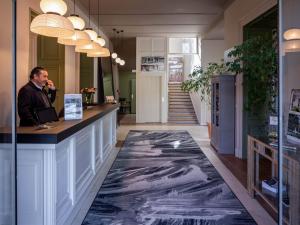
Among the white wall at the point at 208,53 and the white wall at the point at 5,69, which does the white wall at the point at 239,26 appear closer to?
the white wall at the point at 5,69

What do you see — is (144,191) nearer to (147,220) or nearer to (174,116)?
(147,220)

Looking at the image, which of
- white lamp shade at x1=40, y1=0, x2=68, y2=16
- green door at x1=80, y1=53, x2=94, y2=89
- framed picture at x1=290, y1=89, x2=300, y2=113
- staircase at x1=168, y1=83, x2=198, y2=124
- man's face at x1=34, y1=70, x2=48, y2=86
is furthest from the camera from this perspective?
staircase at x1=168, y1=83, x2=198, y2=124

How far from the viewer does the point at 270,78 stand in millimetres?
4676

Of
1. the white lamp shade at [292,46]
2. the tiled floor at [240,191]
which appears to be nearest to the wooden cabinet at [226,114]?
the tiled floor at [240,191]

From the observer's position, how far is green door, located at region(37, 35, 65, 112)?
281 inches

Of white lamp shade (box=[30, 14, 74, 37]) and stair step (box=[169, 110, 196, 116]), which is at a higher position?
white lamp shade (box=[30, 14, 74, 37])

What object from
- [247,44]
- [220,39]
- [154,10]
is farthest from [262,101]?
[220,39]

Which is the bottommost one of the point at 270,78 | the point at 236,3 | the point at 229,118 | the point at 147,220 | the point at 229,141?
the point at 147,220

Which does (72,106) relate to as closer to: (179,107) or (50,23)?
(50,23)

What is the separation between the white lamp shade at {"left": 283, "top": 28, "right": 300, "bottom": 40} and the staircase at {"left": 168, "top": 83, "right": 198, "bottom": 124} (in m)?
10.7

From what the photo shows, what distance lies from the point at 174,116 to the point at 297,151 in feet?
37.9

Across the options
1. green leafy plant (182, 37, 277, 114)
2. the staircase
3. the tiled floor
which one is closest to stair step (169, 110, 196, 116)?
the staircase

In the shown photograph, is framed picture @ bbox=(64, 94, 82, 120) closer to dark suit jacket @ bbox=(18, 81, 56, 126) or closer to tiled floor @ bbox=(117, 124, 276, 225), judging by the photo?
dark suit jacket @ bbox=(18, 81, 56, 126)

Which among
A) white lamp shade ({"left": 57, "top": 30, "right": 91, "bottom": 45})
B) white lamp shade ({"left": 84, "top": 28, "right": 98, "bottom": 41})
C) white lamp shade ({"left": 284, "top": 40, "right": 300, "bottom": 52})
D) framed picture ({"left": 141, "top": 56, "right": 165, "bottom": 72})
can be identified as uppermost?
framed picture ({"left": 141, "top": 56, "right": 165, "bottom": 72})
